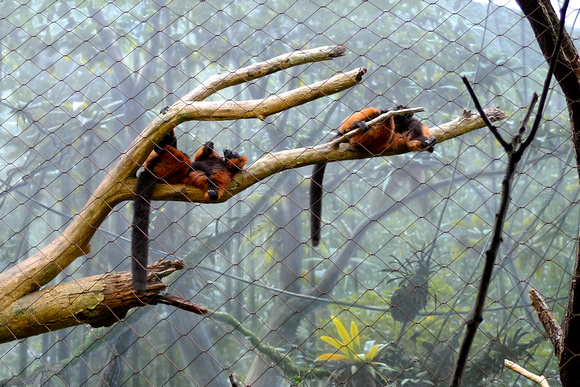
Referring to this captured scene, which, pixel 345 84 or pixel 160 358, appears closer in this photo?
pixel 345 84

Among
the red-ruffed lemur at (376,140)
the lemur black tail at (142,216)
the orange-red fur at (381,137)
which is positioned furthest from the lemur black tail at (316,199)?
the lemur black tail at (142,216)

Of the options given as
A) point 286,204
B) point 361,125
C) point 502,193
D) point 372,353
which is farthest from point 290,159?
point 286,204

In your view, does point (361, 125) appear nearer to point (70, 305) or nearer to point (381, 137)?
point (381, 137)

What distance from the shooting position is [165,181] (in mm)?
2238

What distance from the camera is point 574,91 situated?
188cm

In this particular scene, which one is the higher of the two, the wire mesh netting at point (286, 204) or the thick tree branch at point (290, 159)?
the wire mesh netting at point (286, 204)

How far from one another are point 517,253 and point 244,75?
534cm

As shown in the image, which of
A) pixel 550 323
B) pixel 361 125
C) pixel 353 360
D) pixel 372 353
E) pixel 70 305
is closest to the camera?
pixel 550 323

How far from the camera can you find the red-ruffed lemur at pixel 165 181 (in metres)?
2.25

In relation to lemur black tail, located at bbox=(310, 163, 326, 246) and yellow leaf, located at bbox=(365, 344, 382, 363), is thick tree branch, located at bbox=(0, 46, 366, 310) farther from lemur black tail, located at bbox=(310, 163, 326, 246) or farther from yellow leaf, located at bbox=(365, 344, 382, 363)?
yellow leaf, located at bbox=(365, 344, 382, 363)

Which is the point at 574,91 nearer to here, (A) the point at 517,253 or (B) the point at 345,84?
(B) the point at 345,84

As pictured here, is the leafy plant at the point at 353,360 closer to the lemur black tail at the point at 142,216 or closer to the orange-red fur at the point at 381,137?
the orange-red fur at the point at 381,137

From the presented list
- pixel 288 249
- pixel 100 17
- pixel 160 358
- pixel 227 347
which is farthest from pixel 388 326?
pixel 100 17

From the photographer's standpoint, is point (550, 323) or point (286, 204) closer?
point (550, 323)
